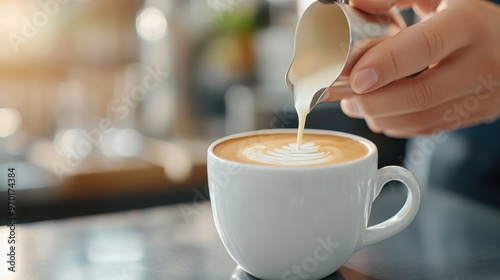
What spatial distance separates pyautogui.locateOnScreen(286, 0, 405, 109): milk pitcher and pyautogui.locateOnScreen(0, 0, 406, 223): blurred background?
914 millimetres

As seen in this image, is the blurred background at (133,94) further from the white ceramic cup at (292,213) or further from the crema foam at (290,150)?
the white ceramic cup at (292,213)

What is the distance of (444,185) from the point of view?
1.07 metres

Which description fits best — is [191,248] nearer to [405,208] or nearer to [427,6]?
[405,208]

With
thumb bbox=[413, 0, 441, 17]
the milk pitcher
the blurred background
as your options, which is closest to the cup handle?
the milk pitcher

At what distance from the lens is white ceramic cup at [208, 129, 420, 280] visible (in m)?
0.61

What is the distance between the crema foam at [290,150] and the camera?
0.67m

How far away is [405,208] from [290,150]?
6.2 inches

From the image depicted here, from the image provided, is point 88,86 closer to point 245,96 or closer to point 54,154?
point 54,154

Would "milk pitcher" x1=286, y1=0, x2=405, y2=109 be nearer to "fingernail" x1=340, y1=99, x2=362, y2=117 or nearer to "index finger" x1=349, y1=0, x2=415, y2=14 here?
"index finger" x1=349, y1=0, x2=415, y2=14

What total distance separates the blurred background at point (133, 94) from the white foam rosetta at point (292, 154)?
0.95 m

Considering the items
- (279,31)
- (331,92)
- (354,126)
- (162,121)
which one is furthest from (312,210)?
(279,31)

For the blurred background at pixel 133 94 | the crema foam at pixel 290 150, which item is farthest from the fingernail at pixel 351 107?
the blurred background at pixel 133 94

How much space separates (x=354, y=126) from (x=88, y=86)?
3.07ft

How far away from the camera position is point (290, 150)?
2.35 feet
